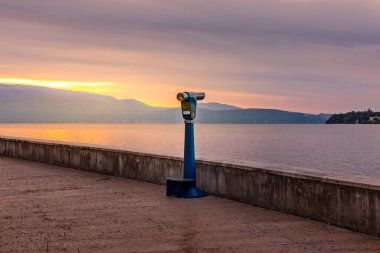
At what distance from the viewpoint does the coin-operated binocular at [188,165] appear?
8.06 metres

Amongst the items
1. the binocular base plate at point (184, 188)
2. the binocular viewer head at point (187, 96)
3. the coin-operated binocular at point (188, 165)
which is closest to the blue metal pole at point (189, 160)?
the coin-operated binocular at point (188, 165)

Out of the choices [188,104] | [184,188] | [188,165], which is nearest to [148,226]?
[184,188]

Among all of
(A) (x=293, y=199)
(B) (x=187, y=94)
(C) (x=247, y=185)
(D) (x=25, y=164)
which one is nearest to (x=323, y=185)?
(A) (x=293, y=199)

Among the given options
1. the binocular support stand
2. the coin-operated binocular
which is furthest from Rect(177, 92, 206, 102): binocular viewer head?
the binocular support stand

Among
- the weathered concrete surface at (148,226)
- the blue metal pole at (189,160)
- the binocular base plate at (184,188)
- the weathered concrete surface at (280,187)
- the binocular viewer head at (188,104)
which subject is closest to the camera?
the weathered concrete surface at (148,226)

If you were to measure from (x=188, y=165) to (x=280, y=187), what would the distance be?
6.22 ft

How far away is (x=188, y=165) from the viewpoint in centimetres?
825

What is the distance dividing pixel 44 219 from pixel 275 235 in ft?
9.63

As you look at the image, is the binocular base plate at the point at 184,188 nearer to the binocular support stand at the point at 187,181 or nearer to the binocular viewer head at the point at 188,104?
the binocular support stand at the point at 187,181

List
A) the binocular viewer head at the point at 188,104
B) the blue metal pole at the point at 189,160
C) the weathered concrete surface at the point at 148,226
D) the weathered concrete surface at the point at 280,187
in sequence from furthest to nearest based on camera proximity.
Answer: the binocular viewer head at the point at 188,104, the blue metal pole at the point at 189,160, the weathered concrete surface at the point at 280,187, the weathered concrete surface at the point at 148,226

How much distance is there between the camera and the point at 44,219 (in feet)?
21.3

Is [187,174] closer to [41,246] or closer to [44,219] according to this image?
[44,219]

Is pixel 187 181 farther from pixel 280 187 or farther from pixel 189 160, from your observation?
pixel 280 187

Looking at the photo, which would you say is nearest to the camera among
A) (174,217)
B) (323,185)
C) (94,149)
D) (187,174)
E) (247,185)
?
(323,185)
